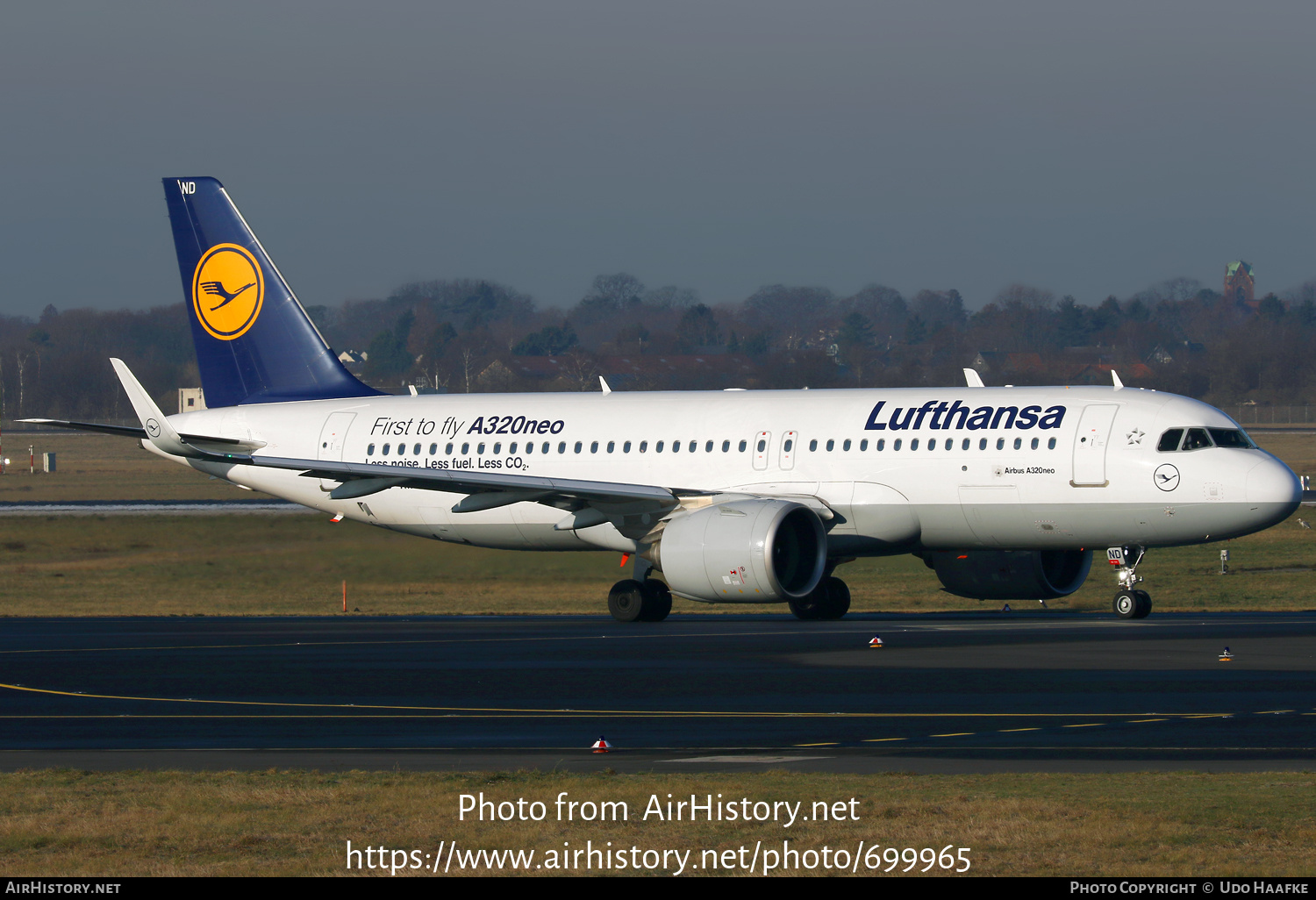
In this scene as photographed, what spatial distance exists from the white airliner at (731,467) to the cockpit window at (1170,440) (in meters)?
0.03

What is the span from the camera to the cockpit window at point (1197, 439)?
3189 centimetres

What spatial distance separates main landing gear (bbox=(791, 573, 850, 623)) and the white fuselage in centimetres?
152

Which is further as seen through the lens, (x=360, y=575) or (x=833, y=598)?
(x=360, y=575)

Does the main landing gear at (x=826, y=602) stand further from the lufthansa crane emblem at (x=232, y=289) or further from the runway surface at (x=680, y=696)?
the lufthansa crane emblem at (x=232, y=289)

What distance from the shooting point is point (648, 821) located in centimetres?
1267

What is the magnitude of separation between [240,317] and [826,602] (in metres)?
15.6

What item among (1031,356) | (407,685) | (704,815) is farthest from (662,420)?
(1031,356)

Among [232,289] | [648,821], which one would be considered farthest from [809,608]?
[648,821]

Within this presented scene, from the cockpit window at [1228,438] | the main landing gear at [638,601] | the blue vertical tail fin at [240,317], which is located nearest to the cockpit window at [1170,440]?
the cockpit window at [1228,438]

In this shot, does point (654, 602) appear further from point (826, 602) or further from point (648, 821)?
point (648, 821)

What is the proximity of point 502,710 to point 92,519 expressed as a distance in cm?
3022

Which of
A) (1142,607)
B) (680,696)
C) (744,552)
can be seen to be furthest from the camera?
(1142,607)

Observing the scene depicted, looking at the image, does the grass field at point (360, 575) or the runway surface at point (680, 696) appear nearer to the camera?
the runway surface at point (680, 696)

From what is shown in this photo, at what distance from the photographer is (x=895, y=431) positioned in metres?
33.8
